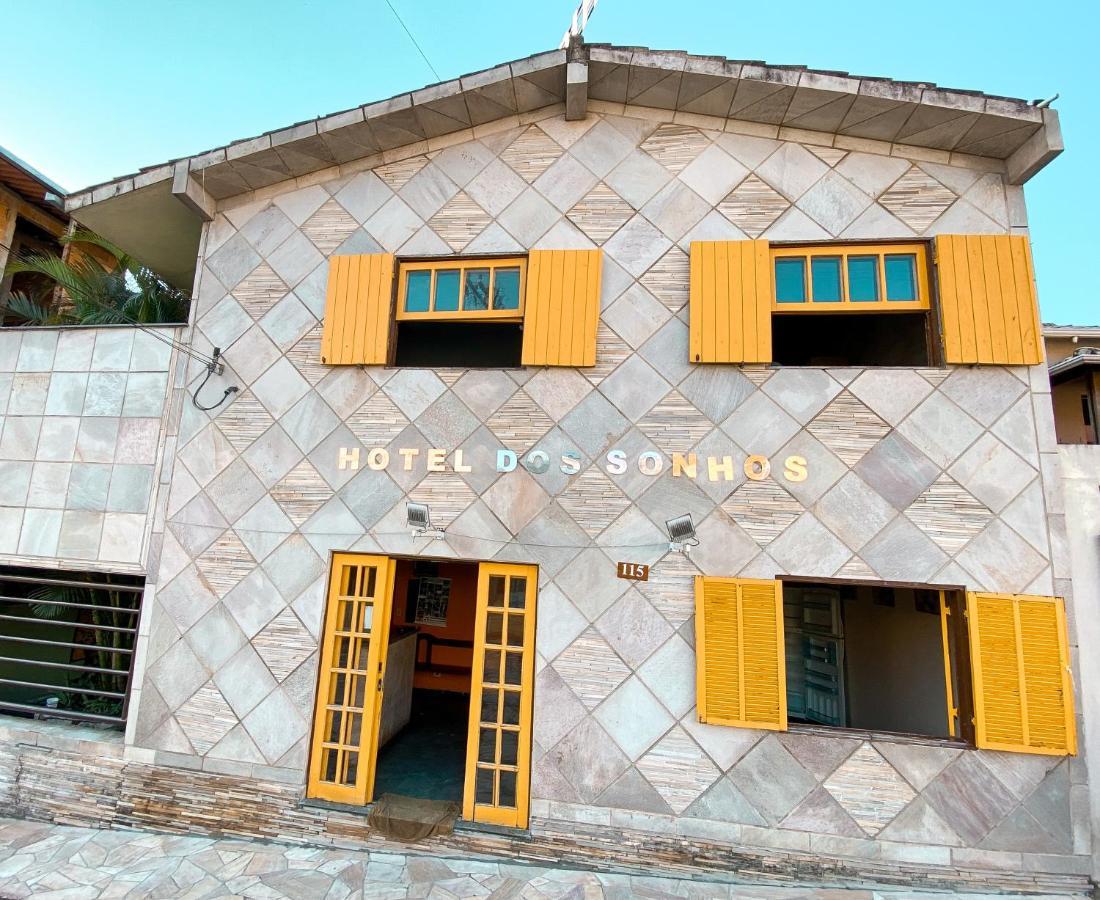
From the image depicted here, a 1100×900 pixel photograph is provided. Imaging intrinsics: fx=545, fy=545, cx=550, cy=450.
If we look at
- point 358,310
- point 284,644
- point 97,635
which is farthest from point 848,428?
point 97,635

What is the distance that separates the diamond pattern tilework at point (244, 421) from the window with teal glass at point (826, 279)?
5089 millimetres

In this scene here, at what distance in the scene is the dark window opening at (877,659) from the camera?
169 inches

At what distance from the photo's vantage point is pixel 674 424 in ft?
15.2

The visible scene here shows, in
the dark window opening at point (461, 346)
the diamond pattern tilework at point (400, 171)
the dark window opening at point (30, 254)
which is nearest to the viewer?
the diamond pattern tilework at point (400, 171)

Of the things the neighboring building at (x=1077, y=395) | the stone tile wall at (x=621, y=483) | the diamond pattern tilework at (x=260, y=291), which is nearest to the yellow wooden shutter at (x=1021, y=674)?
the stone tile wall at (x=621, y=483)

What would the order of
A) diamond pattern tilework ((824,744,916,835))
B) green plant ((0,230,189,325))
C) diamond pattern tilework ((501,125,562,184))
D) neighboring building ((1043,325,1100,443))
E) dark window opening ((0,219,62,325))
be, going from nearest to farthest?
diamond pattern tilework ((824,744,916,835)), diamond pattern tilework ((501,125,562,184)), neighboring building ((1043,325,1100,443)), green plant ((0,230,189,325)), dark window opening ((0,219,62,325))

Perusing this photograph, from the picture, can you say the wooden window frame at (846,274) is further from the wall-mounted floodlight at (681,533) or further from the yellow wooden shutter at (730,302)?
the wall-mounted floodlight at (681,533)

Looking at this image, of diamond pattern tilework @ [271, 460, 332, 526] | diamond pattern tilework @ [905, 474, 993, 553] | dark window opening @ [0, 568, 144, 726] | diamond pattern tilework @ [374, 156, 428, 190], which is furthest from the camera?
diamond pattern tilework @ [374, 156, 428, 190]

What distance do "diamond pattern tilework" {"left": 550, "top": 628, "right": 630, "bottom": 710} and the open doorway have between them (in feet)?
4.52

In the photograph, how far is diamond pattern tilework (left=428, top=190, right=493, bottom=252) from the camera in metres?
5.18

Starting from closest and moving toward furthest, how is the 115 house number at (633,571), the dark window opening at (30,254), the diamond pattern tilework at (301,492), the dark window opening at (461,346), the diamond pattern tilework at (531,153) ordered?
the 115 house number at (633,571) < the diamond pattern tilework at (301,492) < the diamond pattern tilework at (531,153) < the dark window opening at (461,346) < the dark window opening at (30,254)

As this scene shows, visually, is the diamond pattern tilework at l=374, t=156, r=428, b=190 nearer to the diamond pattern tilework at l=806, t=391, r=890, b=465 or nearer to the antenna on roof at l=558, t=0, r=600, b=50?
the antenna on roof at l=558, t=0, r=600, b=50

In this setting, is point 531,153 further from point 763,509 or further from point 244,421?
point 763,509

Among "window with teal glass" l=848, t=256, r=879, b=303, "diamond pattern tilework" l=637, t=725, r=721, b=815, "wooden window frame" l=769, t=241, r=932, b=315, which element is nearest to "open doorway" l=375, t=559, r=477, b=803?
"diamond pattern tilework" l=637, t=725, r=721, b=815
